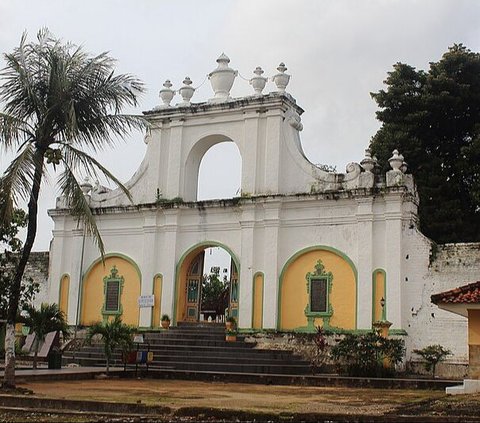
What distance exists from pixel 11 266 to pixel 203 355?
885cm

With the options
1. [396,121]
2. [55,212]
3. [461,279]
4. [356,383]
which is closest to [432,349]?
[461,279]

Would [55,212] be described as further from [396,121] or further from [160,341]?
[396,121]

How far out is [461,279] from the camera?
1991cm

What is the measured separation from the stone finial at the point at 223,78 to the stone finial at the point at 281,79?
5.52 ft

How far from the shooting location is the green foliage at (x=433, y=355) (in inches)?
764

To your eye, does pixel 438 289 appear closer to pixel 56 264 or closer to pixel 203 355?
pixel 203 355

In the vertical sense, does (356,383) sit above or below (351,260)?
below

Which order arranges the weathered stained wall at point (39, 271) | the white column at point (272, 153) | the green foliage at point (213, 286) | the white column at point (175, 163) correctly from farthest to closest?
the green foliage at point (213, 286), the weathered stained wall at point (39, 271), the white column at point (175, 163), the white column at point (272, 153)

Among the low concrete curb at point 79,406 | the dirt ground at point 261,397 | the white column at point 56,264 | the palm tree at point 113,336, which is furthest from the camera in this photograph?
the white column at point 56,264

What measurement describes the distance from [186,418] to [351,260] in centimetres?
1226

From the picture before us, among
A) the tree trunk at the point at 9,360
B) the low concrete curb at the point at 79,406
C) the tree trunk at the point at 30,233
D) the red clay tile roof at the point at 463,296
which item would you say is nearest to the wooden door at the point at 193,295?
the tree trunk at the point at 30,233

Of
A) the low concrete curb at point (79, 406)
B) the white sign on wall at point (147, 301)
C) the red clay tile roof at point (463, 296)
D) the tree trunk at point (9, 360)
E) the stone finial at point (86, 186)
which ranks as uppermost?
the stone finial at point (86, 186)

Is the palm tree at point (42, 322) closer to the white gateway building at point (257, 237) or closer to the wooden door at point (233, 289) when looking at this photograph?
the white gateway building at point (257, 237)

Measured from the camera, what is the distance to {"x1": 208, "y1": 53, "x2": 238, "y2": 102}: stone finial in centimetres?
2422
